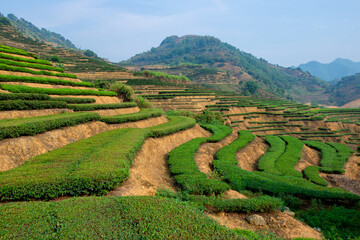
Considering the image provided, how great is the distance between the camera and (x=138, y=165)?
10664 mm

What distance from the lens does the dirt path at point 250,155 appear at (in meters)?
17.8

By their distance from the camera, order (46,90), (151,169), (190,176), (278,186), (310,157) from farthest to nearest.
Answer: (310,157)
(46,90)
(278,186)
(151,169)
(190,176)

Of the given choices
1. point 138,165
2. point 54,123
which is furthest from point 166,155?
point 54,123

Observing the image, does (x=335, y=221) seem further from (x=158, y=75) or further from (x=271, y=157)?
(x=158, y=75)

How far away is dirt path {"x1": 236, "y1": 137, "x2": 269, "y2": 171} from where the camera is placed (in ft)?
58.4

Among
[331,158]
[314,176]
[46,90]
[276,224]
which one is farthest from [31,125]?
[331,158]

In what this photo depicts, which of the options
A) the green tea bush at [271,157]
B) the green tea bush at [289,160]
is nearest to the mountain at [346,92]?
the green tea bush at [289,160]

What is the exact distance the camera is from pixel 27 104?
45.2 ft

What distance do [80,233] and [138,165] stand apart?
5.99m

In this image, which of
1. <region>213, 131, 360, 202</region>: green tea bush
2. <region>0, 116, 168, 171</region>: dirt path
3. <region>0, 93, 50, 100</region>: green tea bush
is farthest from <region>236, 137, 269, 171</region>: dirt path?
<region>0, 93, 50, 100</region>: green tea bush

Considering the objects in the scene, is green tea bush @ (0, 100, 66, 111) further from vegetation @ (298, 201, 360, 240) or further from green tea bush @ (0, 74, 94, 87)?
vegetation @ (298, 201, 360, 240)

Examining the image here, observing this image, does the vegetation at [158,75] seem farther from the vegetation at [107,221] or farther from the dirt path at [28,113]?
the vegetation at [107,221]

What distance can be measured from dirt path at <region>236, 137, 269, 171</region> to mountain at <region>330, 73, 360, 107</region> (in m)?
132

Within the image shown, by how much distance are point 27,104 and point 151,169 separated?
9737mm
